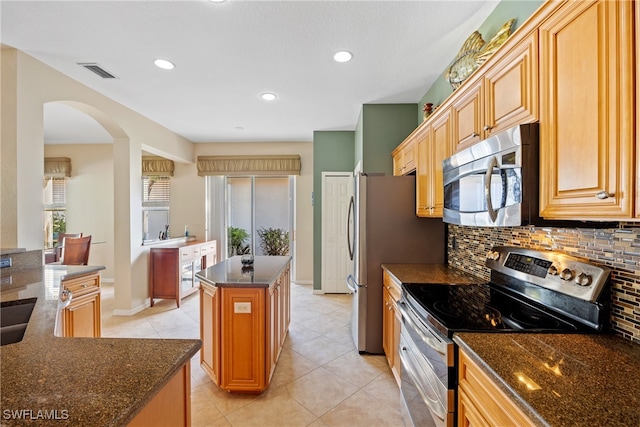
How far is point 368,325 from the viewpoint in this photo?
8.79 feet

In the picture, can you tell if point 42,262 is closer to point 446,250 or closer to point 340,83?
point 340,83

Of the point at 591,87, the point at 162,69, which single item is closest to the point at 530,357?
the point at 591,87

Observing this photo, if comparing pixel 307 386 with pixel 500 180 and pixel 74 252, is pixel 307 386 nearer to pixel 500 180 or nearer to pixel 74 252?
pixel 500 180

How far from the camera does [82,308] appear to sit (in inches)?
87.6

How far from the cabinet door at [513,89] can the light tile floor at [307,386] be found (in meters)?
1.90

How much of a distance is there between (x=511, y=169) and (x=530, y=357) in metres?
0.71

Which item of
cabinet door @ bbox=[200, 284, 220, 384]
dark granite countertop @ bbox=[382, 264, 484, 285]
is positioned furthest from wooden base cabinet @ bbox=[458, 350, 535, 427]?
cabinet door @ bbox=[200, 284, 220, 384]

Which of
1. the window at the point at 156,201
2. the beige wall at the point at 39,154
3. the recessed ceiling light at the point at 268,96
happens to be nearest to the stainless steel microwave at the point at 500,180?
the recessed ceiling light at the point at 268,96

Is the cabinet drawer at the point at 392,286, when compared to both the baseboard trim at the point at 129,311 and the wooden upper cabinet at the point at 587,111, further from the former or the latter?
the baseboard trim at the point at 129,311

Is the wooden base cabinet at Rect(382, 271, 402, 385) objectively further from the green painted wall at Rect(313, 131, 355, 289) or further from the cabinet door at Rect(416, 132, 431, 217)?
the green painted wall at Rect(313, 131, 355, 289)

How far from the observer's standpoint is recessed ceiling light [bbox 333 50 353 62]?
234cm

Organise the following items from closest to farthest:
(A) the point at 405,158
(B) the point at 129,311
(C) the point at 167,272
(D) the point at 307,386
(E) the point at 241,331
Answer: (E) the point at 241,331 < (D) the point at 307,386 < (A) the point at 405,158 < (B) the point at 129,311 < (C) the point at 167,272

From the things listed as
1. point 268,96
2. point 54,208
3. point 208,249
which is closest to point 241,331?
point 268,96

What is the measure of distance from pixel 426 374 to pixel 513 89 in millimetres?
1392
